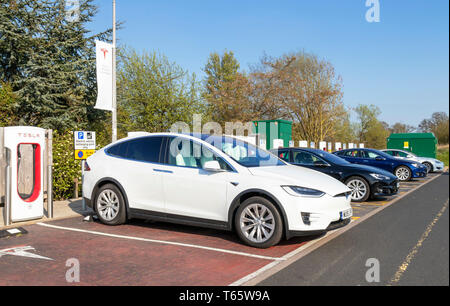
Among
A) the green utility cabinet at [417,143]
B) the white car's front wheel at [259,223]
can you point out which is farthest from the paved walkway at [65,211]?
the green utility cabinet at [417,143]

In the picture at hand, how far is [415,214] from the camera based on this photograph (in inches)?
332

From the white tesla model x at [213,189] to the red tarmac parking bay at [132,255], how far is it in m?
0.30

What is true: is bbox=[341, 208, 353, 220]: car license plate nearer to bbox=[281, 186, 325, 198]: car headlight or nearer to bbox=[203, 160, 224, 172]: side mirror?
bbox=[281, 186, 325, 198]: car headlight

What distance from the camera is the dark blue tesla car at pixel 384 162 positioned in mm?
14562

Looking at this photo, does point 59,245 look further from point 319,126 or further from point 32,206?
point 319,126

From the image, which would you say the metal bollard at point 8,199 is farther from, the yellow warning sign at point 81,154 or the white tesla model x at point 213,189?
the yellow warning sign at point 81,154

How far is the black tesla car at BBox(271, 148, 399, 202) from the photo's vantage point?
33.4 ft

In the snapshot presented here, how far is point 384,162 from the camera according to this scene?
15.2 m

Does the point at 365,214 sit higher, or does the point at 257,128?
the point at 257,128

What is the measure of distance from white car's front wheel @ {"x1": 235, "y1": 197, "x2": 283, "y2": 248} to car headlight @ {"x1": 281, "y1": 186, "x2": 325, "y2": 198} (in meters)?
0.32

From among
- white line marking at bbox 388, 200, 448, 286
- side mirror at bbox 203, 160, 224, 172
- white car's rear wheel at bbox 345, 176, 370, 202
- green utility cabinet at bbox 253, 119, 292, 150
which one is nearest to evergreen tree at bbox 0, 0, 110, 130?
green utility cabinet at bbox 253, 119, 292, 150

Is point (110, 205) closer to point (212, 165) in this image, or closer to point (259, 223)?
point (212, 165)

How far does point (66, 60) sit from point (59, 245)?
1564 cm
